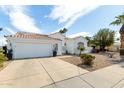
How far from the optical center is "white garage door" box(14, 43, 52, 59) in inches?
574

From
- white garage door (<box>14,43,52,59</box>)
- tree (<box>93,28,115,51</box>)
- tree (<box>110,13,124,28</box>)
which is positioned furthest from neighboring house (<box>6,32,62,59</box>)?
tree (<box>93,28,115,51</box>)

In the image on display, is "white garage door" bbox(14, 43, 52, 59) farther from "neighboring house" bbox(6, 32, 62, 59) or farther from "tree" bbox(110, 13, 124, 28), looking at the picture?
"tree" bbox(110, 13, 124, 28)

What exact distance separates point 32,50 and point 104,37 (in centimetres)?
2029

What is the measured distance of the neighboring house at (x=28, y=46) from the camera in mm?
14258

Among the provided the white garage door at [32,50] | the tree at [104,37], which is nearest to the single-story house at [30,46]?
the white garage door at [32,50]

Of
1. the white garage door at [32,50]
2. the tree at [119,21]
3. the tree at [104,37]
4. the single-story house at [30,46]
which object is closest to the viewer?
the single-story house at [30,46]

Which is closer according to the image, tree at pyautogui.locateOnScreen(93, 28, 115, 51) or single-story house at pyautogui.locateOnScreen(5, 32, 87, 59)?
single-story house at pyautogui.locateOnScreen(5, 32, 87, 59)

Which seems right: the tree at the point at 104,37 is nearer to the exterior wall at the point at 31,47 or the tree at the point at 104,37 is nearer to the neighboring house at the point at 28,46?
the neighboring house at the point at 28,46

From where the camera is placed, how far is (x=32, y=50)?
15.7 metres

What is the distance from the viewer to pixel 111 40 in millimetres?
29266

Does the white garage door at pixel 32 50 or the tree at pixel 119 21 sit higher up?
the tree at pixel 119 21

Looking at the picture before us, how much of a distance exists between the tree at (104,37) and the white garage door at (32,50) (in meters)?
16.6
